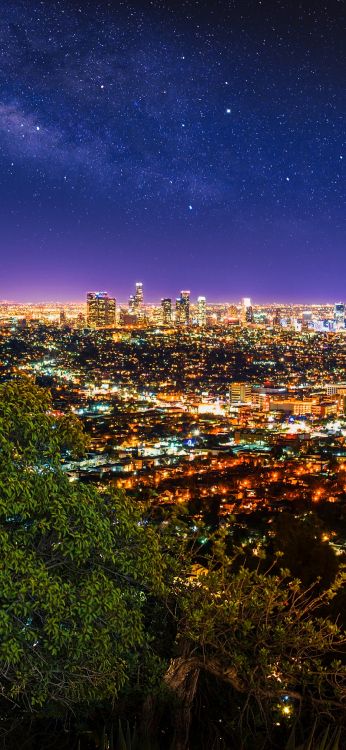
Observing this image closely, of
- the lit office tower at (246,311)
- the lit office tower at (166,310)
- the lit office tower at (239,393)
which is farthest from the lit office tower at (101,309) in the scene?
the lit office tower at (239,393)

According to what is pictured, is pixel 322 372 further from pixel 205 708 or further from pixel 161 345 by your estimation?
pixel 205 708

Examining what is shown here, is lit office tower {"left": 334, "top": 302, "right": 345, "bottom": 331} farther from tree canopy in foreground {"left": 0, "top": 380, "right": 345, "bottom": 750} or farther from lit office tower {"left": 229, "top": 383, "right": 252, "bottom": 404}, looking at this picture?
tree canopy in foreground {"left": 0, "top": 380, "right": 345, "bottom": 750}

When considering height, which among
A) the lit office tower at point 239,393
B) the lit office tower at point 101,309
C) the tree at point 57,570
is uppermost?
the lit office tower at point 101,309

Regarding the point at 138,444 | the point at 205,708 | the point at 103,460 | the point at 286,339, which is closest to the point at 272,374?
the point at 286,339

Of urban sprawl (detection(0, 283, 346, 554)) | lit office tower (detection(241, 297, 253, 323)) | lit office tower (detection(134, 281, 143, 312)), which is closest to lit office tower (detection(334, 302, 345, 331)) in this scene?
urban sprawl (detection(0, 283, 346, 554))

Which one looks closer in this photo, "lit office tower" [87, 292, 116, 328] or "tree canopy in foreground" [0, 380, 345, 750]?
"tree canopy in foreground" [0, 380, 345, 750]

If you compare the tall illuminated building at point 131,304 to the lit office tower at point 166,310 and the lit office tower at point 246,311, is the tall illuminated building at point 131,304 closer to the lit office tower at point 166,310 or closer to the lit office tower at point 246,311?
the lit office tower at point 166,310

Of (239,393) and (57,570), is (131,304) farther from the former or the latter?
(57,570)
